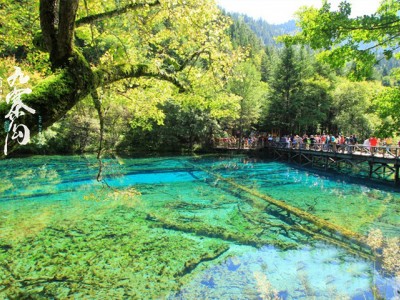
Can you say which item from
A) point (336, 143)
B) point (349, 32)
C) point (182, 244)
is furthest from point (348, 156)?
point (349, 32)

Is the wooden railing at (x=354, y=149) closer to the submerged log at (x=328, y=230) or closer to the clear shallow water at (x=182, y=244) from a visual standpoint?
the clear shallow water at (x=182, y=244)

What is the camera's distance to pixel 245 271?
6.87 metres

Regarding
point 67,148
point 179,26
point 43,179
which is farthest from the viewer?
point 67,148

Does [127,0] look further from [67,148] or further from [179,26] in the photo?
[67,148]

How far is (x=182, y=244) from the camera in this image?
27.4ft

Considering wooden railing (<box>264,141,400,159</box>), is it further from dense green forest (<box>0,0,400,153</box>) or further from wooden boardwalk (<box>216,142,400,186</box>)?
dense green forest (<box>0,0,400,153</box>)

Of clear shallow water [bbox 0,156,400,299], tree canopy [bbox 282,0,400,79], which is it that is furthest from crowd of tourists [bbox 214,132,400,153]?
tree canopy [bbox 282,0,400,79]

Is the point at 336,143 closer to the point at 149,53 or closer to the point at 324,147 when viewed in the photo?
the point at 324,147

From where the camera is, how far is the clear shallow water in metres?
6.12

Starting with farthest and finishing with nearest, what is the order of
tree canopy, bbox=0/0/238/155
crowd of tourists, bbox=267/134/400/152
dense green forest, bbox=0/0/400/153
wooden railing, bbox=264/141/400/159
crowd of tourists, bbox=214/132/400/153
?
crowd of tourists, bbox=214/132/400/153, crowd of tourists, bbox=267/134/400/152, wooden railing, bbox=264/141/400/159, dense green forest, bbox=0/0/400/153, tree canopy, bbox=0/0/238/155

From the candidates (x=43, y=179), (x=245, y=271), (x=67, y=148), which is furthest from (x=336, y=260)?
(x=67, y=148)

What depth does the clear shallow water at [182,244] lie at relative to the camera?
6.12 meters

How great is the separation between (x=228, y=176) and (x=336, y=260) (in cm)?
1317

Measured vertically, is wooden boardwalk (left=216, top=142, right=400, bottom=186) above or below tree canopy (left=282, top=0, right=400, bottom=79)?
below
